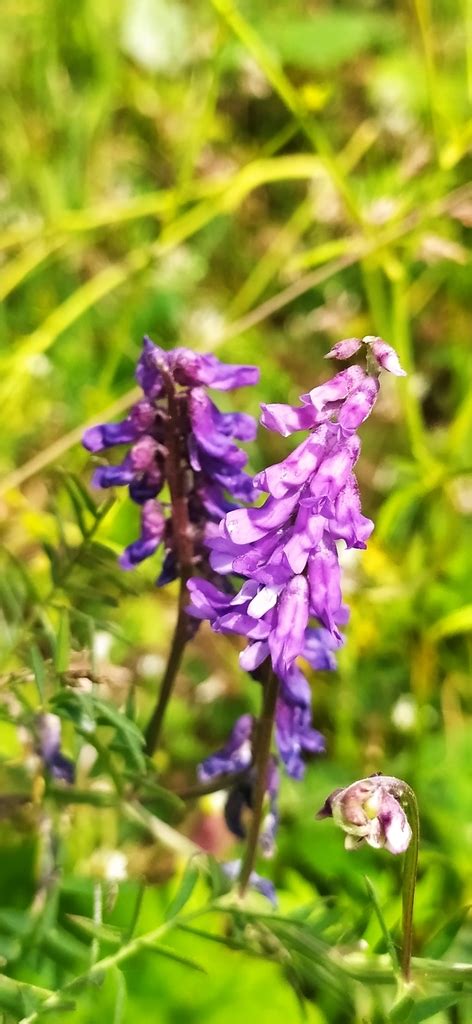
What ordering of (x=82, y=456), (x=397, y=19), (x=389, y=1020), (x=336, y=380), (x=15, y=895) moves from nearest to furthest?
(x=336, y=380) < (x=389, y=1020) < (x=15, y=895) < (x=82, y=456) < (x=397, y=19)

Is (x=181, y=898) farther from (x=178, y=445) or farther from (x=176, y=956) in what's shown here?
(x=178, y=445)

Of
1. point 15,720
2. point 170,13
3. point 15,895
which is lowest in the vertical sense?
point 15,895

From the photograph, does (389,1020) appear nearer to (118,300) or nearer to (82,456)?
(82,456)

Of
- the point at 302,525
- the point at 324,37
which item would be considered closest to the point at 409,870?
the point at 302,525

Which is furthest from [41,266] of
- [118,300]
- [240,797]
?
[240,797]

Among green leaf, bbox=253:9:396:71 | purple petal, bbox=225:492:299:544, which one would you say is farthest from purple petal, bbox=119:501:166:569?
green leaf, bbox=253:9:396:71

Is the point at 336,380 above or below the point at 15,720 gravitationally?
above

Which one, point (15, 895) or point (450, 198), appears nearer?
point (15, 895)

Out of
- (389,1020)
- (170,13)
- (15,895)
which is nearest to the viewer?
(389,1020)
